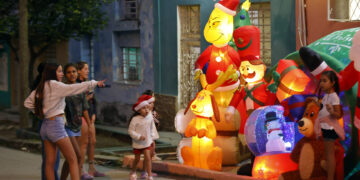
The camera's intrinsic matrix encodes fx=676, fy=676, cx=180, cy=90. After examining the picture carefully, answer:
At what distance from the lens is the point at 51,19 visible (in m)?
17.2

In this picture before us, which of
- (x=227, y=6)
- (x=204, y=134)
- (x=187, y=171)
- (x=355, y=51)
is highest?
(x=227, y=6)

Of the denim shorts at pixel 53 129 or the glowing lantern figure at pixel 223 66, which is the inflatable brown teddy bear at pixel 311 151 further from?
the denim shorts at pixel 53 129

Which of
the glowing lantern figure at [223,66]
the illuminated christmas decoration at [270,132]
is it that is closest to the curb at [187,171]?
the illuminated christmas decoration at [270,132]

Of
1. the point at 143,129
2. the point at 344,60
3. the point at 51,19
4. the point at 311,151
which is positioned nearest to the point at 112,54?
the point at 51,19

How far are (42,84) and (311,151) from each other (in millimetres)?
3523

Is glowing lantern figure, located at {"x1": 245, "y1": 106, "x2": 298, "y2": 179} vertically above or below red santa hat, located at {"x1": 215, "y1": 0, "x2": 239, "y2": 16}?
below

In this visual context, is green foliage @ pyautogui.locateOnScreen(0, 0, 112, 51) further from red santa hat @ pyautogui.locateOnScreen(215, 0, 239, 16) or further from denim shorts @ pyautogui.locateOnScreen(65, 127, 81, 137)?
denim shorts @ pyautogui.locateOnScreen(65, 127, 81, 137)

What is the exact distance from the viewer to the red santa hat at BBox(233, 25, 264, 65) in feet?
35.1

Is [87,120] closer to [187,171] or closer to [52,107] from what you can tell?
[52,107]

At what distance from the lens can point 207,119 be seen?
1046 centimetres

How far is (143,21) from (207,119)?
7.88m

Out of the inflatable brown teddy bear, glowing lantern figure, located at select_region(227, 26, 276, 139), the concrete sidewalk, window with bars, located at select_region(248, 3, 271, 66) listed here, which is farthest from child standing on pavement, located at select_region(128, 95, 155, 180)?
window with bars, located at select_region(248, 3, 271, 66)

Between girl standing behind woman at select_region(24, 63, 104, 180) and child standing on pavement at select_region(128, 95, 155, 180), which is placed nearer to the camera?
girl standing behind woman at select_region(24, 63, 104, 180)

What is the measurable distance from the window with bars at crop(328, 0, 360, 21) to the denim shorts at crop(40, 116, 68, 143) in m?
6.27
